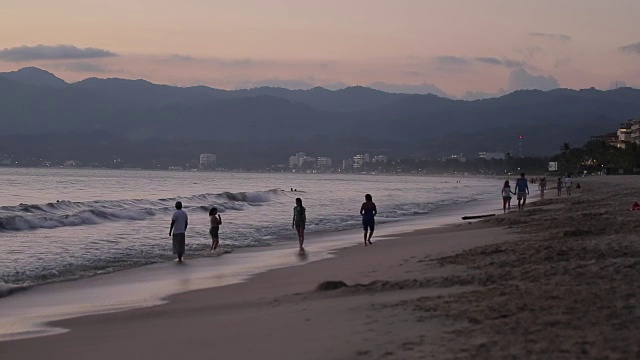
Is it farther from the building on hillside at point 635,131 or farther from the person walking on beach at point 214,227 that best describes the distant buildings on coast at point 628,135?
the person walking on beach at point 214,227

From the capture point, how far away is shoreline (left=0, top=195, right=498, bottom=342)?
1018 centimetres

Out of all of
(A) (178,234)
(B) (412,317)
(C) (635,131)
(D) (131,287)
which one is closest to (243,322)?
(B) (412,317)

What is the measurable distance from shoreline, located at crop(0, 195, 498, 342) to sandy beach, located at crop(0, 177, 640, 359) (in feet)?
1.53

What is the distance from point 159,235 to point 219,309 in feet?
49.6

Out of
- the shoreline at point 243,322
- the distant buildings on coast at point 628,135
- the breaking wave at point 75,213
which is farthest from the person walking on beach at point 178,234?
the distant buildings on coast at point 628,135

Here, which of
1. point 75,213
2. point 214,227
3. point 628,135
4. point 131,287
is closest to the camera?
point 131,287

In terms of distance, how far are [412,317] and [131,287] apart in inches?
270

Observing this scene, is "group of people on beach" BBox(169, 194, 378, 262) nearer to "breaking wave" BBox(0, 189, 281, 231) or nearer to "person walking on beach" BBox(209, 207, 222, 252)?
"person walking on beach" BBox(209, 207, 222, 252)

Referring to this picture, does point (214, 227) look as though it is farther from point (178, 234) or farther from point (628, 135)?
point (628, 135)

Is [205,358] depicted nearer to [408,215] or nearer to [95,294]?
[95,294]

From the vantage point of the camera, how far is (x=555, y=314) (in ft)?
23.4

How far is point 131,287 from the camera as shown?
13.3 meters

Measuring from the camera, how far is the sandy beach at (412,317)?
6441 millimetres

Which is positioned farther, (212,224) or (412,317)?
(212,224)
